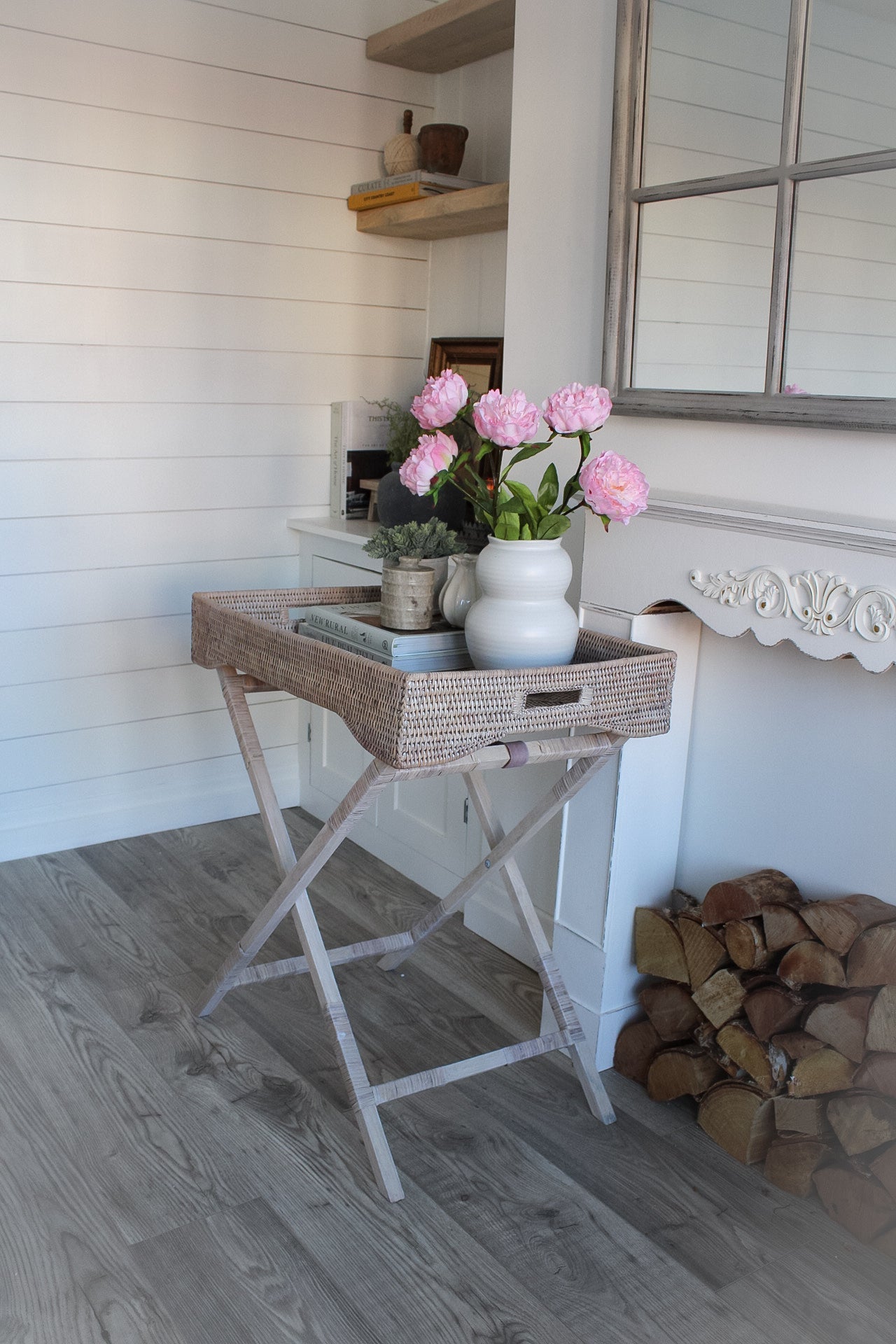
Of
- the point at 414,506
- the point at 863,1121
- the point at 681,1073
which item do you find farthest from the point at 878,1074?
the point at 414,506

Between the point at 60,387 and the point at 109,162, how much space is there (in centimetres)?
59

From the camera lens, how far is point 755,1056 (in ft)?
6.63

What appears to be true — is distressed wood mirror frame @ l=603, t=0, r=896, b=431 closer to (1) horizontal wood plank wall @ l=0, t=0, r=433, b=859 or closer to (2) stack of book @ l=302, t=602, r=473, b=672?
(2) stack of book @ l=302, t=602, r=473, b=672

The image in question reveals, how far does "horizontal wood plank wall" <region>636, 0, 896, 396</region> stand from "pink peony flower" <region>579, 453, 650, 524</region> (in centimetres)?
24

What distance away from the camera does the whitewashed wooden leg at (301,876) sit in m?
1.83

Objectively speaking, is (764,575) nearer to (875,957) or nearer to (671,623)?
(671,623)

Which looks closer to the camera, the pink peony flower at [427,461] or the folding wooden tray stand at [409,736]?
the folding wooden tray stand at [409,736]

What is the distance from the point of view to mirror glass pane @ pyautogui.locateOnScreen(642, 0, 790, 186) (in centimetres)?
182

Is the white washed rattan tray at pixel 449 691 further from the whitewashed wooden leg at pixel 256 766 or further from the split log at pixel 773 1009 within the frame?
the split log at pixel 773 1009

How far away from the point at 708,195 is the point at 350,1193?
173cm

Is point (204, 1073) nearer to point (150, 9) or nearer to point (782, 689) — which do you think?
point (782, 689)

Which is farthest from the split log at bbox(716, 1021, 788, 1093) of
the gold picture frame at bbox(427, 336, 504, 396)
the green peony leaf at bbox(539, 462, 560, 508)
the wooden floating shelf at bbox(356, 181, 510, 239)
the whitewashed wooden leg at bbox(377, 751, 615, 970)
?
the wooden floating shelf at bbox(356, 181, 510, 239)

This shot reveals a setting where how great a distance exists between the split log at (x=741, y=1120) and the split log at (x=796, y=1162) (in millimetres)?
39

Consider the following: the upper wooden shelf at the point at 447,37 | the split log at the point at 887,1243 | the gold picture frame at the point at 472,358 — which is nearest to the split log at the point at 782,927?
the split log at the point at 887,1243
